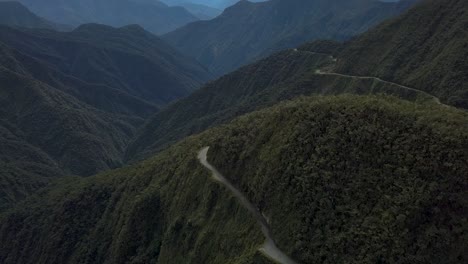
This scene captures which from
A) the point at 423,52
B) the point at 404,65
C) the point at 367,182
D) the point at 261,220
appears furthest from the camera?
the point at 404,65

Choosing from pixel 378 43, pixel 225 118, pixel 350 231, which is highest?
pixel 350 231

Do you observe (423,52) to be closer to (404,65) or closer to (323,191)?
(404,65)

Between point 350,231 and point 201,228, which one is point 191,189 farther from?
point 350,231

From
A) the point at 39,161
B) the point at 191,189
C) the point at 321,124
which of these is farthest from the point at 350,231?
the point at 39,161

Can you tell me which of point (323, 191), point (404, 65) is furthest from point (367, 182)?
point (404, 65)

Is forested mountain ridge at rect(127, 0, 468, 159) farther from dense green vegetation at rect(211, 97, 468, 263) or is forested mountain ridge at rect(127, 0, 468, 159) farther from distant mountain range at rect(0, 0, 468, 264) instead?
dense green vegetation at rect(211, 97, 468, 263)

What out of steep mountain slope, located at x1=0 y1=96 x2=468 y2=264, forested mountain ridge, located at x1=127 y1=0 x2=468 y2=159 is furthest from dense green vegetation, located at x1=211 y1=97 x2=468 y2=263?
forested mountain ridge, located at x1=127 y1=0 x2=468 y2=159

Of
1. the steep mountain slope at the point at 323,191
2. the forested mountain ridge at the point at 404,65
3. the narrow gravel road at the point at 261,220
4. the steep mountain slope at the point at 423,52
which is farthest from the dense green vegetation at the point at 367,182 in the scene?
the forested mountain ridge at the point at 404,65
